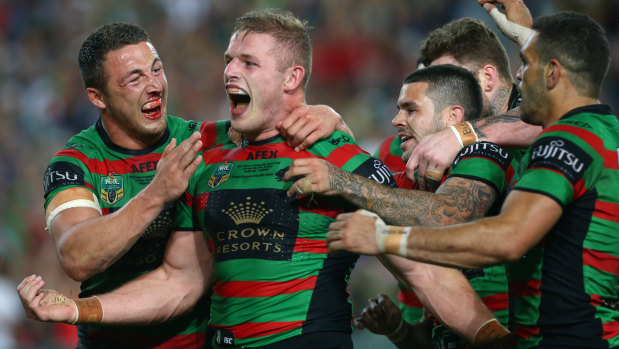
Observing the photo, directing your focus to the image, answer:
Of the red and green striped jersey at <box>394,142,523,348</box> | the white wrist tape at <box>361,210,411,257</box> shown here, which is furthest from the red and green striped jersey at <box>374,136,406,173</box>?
the white wrist tape at <box>361,210,411,257</box>

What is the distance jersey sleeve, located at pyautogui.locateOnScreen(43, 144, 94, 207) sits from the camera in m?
4.54

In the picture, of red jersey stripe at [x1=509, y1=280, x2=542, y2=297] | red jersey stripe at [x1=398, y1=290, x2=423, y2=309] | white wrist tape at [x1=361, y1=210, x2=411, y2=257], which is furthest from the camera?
red jersey stripe at [x1=398, y1=290, x2=423, y2=309]

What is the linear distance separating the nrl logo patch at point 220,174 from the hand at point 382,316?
136 cm

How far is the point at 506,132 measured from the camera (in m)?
4.32

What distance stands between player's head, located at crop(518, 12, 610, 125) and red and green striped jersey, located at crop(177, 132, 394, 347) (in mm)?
924

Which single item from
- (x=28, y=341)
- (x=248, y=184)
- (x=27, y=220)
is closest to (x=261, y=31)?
(x=248, y=184)

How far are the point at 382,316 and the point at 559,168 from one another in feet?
6.32

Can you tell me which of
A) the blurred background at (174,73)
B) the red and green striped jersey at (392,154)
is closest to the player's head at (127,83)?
the red and green striped jersey at (392,154)

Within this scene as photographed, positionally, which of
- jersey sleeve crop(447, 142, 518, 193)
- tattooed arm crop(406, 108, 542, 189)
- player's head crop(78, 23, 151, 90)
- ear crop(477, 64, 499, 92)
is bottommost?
jersey sleeve crop(447, 142, 518, 193)

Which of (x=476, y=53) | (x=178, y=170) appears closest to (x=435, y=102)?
(x=476, y=53)

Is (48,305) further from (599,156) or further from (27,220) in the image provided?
(27,220)

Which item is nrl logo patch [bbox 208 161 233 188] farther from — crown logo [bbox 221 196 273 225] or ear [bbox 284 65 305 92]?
ear [bbox 284 65 305 92]

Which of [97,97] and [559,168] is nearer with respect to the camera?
[559,168]

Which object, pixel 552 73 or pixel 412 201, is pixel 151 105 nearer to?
pixel 412 201
